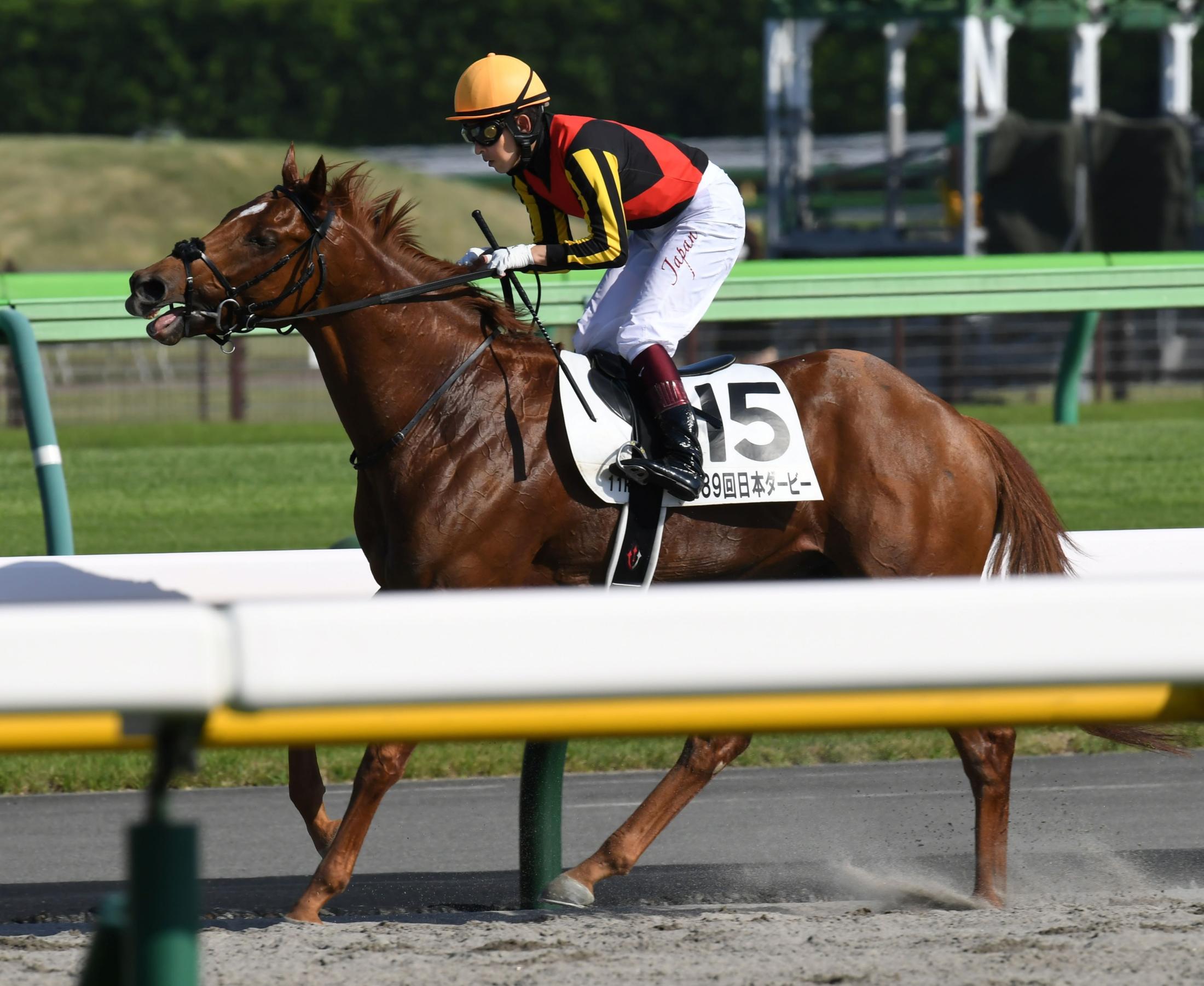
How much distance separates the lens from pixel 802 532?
5.37 meters

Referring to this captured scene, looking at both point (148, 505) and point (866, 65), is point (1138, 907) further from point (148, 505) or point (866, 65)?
point (866, 65)

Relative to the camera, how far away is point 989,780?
5.08 meters

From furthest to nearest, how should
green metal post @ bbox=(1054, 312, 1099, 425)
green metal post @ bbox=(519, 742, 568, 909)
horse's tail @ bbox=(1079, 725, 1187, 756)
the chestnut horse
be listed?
1. green metal post @ bbox=(1054, 312, 1099, 425)
2. the chestnut horse
3. horse's tail @ bbox=(1079, 725, 1187, 756)
4. green metal post @ bbox=(519, 742, 568, 909)

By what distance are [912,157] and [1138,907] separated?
18170mm

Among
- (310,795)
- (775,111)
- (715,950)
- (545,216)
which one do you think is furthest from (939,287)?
(775,111)

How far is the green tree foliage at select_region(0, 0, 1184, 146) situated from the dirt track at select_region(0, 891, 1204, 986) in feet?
164

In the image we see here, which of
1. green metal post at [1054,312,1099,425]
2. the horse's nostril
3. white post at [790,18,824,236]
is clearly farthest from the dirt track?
white post at [790,18,824,236]

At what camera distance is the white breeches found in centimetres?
535

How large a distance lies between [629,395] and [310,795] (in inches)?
55.4

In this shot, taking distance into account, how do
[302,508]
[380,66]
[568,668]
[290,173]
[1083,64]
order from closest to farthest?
[568,668] → [290,173] → [302,508] → [1083,64] → [380,66]

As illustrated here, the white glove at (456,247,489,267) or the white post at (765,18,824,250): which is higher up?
the white glove at (456,247,489,267)

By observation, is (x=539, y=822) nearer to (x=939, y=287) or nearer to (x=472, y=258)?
(x=472, y=258)

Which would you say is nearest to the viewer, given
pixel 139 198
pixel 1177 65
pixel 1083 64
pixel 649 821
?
pixel 649 821

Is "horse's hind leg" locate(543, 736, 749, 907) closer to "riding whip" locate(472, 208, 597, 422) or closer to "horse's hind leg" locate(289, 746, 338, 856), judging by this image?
"horse's hind leg" locate(289, 746, 338, 856)
